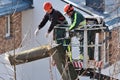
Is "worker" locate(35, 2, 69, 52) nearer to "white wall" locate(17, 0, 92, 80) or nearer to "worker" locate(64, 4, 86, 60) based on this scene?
"worker" locate(64, 4, 86, 60)

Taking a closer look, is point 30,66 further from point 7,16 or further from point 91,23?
point 91,23

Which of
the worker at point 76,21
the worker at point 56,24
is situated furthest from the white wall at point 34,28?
the worker at point 76,21

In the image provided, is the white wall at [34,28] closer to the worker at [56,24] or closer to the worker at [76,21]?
the worker at [56,24]

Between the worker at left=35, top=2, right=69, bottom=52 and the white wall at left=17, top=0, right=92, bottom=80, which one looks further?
the white wall at left=17, top=0, right=92, bottom=80

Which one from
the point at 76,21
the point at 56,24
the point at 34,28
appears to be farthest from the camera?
the point at 34,28

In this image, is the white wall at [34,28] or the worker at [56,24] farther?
the white wall at [34,28]

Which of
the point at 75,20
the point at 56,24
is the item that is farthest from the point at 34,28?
the point at 75,20

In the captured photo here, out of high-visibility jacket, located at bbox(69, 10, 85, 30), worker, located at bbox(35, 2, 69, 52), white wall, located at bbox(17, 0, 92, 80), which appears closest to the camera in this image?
high-visibility jacket, located at bbox(69, 10, 85, 30)

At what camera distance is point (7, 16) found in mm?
18875

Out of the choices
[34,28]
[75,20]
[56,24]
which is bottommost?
[34,28]

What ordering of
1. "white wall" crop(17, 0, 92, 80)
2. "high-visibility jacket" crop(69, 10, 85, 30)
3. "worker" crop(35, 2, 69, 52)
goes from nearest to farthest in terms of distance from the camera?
"high-visibility jacket" crop(69, 10, 85, 30) → "worker" crop(35, 2, 69, 52) → "white wall" crop(17, 0, 92, 80)

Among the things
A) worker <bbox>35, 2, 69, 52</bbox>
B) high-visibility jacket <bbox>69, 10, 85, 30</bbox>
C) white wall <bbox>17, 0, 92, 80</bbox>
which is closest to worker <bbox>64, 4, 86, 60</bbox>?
high-visibility jacket <bbox>69, 10, 85, 30</bbox>

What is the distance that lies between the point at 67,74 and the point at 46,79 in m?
14.4

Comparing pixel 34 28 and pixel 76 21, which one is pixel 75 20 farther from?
pixel 34 28
